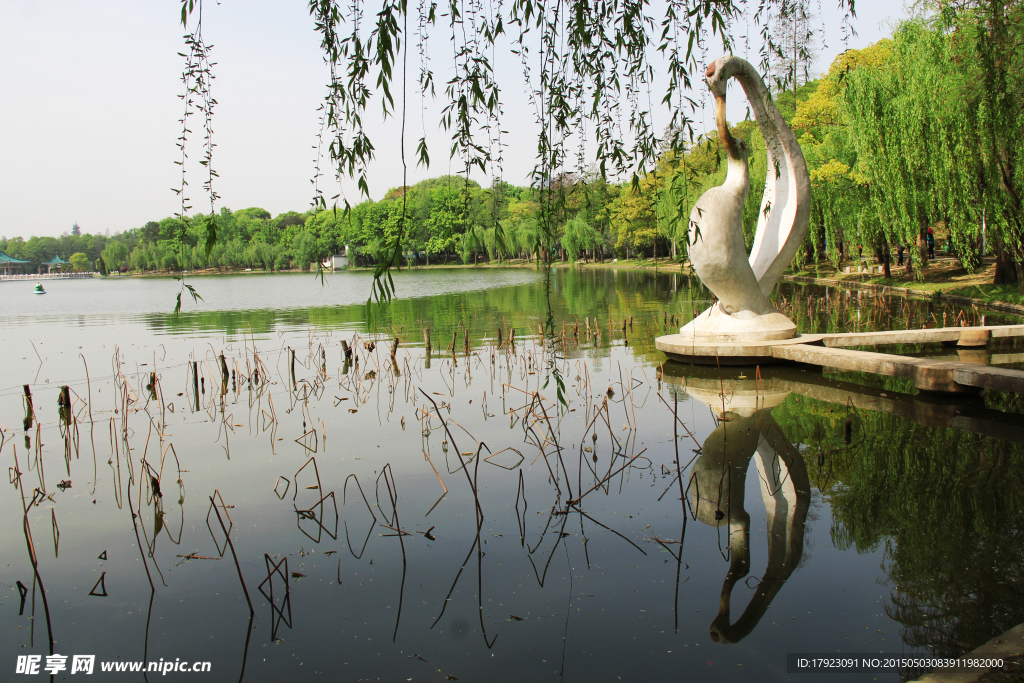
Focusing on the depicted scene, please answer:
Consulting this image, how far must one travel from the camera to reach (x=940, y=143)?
14688 millimetres

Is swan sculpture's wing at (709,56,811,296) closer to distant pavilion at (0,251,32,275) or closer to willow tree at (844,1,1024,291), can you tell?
willow tree at (844,1,1024,291)

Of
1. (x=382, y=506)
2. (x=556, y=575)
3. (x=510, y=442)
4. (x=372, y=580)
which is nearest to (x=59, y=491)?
(x=382, y=506)

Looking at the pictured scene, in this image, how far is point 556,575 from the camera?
13.0 ft

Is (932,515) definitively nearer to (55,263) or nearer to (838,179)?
(838,179)

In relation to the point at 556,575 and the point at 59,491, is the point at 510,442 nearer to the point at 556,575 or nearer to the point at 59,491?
the point at 556,575

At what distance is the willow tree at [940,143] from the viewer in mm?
13164

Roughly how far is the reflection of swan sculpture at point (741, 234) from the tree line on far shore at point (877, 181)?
79cm

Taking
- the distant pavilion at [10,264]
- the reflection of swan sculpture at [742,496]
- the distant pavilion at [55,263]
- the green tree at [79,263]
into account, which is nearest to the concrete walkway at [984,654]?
the reflection of swan sculpture at [742,496]

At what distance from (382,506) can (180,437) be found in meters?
3.20

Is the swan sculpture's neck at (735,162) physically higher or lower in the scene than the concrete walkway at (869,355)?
higher

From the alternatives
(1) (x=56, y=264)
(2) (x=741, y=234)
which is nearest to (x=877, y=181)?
(2) (x=741, y=234)

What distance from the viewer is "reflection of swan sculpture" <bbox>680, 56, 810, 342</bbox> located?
378 inches

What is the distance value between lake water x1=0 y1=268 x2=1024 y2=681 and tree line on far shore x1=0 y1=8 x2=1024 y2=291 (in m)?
0.99

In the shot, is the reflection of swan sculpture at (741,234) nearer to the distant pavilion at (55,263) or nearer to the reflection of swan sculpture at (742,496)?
the reflection of swan sculpture at (742,496)
